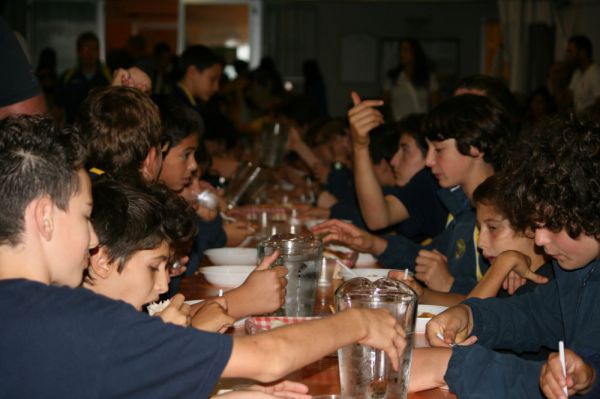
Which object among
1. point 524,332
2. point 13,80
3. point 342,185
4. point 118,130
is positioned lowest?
point 342,185

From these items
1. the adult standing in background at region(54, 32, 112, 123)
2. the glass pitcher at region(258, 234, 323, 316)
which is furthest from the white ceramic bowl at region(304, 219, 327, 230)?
the adult standing in background at region(54, 32, 112, 123)

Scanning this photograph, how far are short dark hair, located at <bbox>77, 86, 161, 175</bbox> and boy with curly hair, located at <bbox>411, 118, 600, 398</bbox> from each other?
1011 millimetres

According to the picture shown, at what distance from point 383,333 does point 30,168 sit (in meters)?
0.58

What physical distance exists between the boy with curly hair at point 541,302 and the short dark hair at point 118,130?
1011mm

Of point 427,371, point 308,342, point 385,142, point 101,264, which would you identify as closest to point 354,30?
point 385,142

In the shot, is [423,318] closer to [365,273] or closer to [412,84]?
[365,273]

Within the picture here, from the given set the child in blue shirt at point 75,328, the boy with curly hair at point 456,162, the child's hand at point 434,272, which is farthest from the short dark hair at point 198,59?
the child in blue shirt at point 75,328

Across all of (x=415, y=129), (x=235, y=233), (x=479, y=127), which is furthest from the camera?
(x=415, y=129)

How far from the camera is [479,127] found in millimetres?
2918

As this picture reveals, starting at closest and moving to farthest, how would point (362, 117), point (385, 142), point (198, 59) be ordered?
point (362, 117) < point (385, 142) < point (198, 59)

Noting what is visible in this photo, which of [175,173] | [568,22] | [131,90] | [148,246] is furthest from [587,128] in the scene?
[568,22]

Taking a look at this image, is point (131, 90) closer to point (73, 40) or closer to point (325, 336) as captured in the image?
point (325, 336)

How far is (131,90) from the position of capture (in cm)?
262

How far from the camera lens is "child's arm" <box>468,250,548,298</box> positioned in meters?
2.24
